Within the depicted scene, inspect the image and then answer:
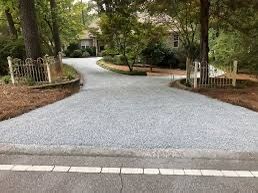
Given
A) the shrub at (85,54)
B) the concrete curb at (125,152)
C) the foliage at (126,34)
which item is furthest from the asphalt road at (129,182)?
the shrub at (85,54)

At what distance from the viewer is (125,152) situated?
4.50 m

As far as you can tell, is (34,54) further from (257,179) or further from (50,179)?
(257,179)

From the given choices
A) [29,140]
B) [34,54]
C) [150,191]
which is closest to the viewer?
[150,191]

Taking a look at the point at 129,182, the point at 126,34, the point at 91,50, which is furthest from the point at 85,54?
the point at 129,182

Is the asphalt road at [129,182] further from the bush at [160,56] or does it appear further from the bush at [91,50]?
the bush at [91,50]

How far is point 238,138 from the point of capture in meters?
5.08

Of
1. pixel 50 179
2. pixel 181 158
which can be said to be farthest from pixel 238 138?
pixel 50 179

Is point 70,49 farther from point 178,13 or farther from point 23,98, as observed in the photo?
point 23,98

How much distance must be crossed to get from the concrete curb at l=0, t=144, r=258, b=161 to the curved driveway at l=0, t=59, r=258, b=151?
0.16 meters

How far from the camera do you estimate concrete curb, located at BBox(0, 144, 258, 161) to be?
4.38m

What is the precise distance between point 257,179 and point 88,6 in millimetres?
26146

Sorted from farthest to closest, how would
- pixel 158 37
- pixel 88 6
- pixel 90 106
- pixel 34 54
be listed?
pixel 88 6 < pixel 158 37 < pixel 34 54 < pixel 90 106

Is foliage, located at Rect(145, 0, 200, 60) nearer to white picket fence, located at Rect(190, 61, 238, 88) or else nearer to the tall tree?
white picket fence, located at Rect(190, 61, 238, 88)

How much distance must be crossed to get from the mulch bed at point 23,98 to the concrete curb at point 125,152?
213 cm
